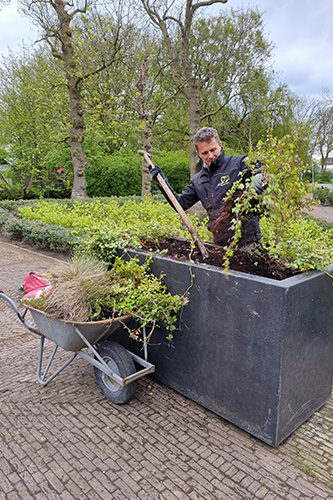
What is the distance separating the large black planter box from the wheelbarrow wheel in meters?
0.39

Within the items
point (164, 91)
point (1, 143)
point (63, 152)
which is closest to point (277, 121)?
point (164, 91)

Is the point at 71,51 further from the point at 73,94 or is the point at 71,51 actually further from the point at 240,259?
the point at 240,259

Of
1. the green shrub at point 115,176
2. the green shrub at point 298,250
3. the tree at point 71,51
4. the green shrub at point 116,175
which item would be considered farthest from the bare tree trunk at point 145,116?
the green shrub at point 298,250

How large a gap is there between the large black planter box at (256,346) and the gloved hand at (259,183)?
564 mm

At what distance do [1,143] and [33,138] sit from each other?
137 centimetres

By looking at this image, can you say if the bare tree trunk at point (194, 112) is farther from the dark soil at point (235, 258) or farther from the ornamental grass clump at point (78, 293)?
the ornamental grass clump at point (78, 293)

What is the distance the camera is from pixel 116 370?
2.66 meters

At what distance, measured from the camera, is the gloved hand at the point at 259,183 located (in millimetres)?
2220

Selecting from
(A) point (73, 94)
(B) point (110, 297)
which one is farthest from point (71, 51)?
(B) point (110, 297)

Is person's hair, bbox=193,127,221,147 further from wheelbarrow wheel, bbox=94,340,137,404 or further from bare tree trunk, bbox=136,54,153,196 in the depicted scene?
bare tree trunk, bbox=136,54,153,196

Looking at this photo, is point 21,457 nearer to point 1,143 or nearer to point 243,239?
point 243,239

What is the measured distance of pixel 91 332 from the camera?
2486 mm

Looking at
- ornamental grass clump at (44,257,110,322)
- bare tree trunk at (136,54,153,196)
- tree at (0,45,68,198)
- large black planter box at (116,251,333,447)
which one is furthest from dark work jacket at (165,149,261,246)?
tree at (0,45,68,198)

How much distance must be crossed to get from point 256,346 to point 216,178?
5.50 feet
